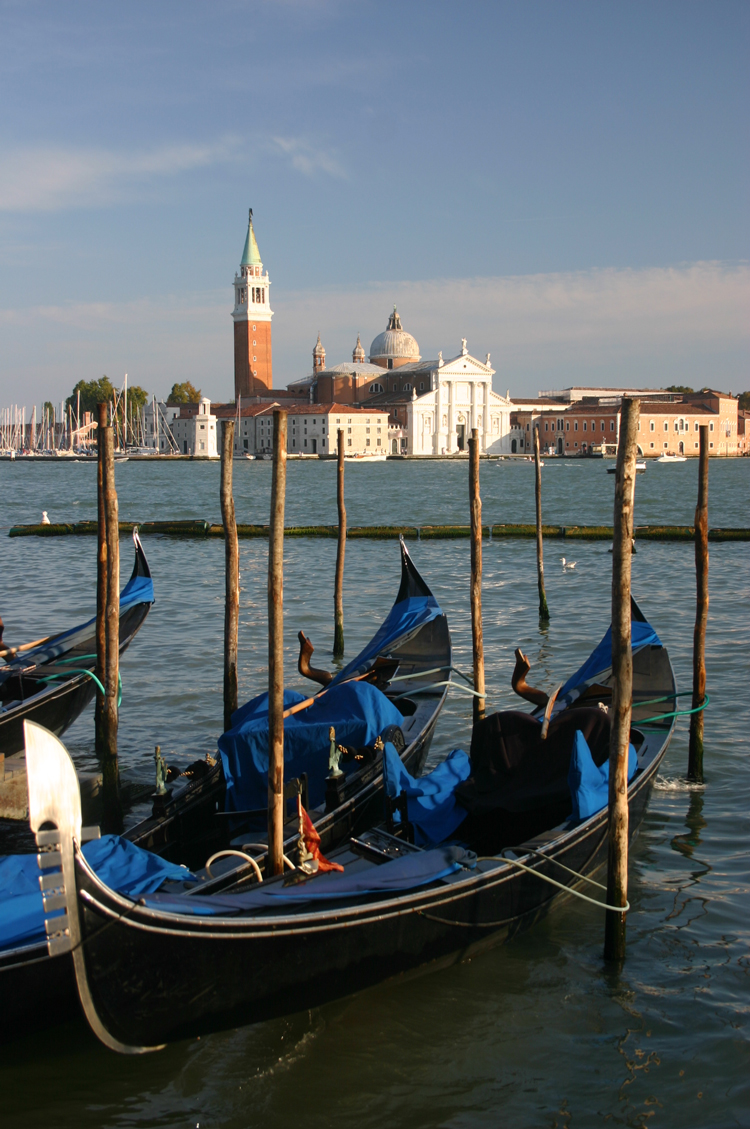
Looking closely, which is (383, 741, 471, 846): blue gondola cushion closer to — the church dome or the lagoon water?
the lagoon water

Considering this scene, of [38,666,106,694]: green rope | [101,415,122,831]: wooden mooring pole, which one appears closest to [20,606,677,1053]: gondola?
[101,415,122,831]: wooden mooring pole

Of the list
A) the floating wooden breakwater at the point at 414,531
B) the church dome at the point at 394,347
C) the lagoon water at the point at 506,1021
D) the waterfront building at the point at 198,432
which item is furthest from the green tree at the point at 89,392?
the lagoon water at the point at 506,1021

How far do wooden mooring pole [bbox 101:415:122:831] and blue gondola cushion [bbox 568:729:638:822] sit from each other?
1.98 m

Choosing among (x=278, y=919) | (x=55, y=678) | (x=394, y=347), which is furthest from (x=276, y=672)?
(x=394, y=347)

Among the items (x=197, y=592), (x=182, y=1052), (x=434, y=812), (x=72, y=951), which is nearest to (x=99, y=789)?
(x=434, y=812)

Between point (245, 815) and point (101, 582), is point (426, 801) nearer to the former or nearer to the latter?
point (245, 815)

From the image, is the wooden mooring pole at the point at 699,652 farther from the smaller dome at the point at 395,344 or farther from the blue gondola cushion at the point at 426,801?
the smaller dome at the point at 395,344

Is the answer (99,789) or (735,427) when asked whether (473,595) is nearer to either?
(99,789)

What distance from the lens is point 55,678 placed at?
16.2 ft

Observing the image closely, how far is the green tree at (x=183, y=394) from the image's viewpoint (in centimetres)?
6944

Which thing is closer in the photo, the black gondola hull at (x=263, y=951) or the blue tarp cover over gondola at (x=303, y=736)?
the black gondola hull at (x=263, y=951)

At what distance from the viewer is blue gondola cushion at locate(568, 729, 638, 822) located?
3184 millimetres

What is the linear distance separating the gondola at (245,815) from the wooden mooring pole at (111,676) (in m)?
0.73

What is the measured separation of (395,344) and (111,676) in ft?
206
